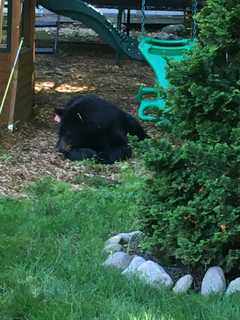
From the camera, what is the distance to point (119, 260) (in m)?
4.41

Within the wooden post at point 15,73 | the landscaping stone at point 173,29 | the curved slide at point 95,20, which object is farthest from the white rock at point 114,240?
the landscaping stone at point 173,29

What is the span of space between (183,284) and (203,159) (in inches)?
28.9

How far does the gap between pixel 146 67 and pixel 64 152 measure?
7.51 m

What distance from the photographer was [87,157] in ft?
25.6

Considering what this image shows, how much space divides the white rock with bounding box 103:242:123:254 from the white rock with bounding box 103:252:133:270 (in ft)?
0.35

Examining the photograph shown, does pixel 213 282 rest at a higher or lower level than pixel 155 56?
lower

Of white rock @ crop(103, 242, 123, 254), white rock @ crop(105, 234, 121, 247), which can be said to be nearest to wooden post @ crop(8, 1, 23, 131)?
white rock @ crop(105, 234, 121, 247)

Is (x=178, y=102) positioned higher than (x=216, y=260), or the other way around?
(x=178, y=102)

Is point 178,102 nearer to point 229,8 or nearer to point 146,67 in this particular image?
point 229,8

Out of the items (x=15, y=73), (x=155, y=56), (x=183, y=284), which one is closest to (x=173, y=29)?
(x=155, y=56)

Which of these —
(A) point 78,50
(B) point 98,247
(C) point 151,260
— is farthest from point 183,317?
(A) point 78,50

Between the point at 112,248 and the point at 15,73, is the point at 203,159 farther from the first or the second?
the point at 15,73

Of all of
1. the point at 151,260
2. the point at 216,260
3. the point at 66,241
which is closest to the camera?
the point at 216,260

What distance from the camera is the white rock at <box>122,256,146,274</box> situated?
13.9 ft
